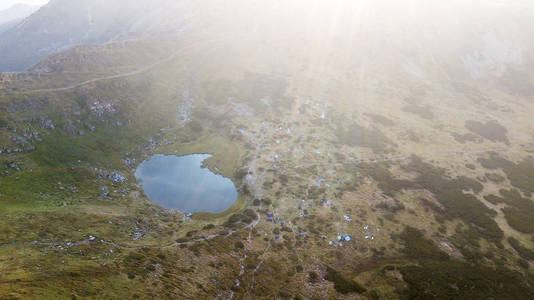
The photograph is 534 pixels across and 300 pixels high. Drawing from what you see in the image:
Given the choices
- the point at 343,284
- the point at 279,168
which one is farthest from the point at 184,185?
the point at 343,284

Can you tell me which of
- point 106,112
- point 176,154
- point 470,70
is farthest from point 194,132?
point 470,70

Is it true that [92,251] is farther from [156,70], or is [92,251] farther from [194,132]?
[156,70]

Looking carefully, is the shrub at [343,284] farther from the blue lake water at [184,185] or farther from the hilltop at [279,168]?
the blue lake water at [184,185]

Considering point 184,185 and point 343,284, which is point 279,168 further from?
point 343,284

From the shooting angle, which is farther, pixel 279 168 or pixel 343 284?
pixel 279 168

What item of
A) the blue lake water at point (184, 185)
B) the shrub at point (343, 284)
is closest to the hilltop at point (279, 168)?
the shrub at point (343, 284)

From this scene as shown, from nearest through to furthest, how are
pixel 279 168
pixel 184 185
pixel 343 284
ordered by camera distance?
1. pixel 343 284
2. pixel 184 185
3. pixel 279 168

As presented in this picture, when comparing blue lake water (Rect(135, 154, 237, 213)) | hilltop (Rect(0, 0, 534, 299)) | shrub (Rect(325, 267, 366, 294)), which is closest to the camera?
hilltop (Rect(0, 0, 534, 299))

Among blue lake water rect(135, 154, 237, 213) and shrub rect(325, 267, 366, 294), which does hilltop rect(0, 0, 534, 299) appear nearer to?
shrub rect(325, 267, 366, 294)

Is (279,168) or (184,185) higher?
(184,185)

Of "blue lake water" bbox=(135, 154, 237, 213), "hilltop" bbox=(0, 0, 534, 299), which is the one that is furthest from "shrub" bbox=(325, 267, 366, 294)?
"blue lake water" bbox=(135, 154, 237, 213)
